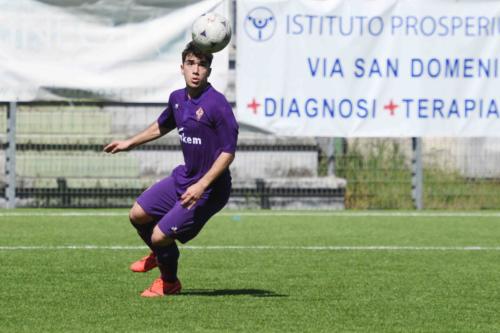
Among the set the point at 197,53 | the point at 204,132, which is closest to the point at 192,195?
the point at 204,132

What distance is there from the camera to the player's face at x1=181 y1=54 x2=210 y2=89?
7750 mm

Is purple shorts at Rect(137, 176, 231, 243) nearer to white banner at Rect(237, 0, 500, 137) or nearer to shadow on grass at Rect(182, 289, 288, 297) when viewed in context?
shadow on grass at Rect(182, 289, 288, 297)

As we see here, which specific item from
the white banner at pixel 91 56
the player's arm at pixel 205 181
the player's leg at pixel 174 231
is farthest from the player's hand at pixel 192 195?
the white banner at pixel 91 56

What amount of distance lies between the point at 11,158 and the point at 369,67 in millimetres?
4108

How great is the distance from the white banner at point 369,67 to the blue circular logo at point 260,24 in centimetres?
1

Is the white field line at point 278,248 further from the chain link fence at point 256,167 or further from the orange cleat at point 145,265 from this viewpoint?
the chain link fence at point 256,167

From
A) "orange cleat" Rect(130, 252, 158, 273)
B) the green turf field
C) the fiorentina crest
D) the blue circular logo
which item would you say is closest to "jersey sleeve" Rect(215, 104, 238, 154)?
the fiorentina crest

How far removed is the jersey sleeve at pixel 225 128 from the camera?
25.1 feet

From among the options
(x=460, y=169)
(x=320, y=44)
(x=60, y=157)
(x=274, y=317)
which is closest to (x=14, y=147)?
(x=60, y=157)

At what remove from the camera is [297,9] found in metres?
14.3

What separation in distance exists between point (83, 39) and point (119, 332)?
818 cm

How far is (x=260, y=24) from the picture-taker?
46.7 feet

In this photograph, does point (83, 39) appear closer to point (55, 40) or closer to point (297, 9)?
point (55, 40)

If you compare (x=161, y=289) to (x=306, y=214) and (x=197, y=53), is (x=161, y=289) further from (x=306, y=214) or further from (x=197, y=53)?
(x=306, y=214)
